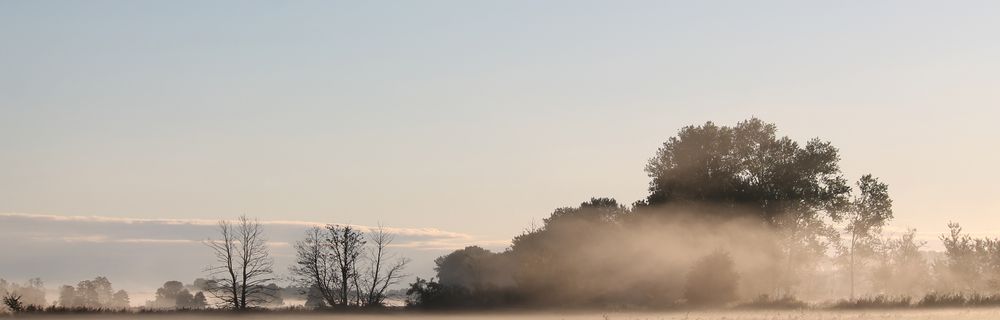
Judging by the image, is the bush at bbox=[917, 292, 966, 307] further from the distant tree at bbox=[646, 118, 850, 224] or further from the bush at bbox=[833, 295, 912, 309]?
the distant tree at bbox=[646, 118, 850, 224]

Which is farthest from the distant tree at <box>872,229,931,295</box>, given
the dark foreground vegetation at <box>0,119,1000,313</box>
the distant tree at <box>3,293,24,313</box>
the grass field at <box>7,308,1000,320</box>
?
the distant tree at <box>3,293,24,313</box>

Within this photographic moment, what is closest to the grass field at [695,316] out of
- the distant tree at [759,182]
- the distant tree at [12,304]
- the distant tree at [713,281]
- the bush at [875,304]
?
the bush at [875,304]

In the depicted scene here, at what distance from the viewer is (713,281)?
267 ft

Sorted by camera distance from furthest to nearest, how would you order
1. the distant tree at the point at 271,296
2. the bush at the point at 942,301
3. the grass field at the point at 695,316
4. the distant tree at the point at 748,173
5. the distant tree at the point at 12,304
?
the distant tree at the point at 748,173 → the distant tree at the point at 271,296 → the bush at the point at 942,301 → the distant tree at the point at 12,304 → the grass field at the point at 695,316

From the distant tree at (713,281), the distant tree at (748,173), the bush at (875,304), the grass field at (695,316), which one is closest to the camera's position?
the grass field at (695,316)

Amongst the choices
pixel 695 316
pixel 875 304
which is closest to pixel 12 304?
pixel 695 316

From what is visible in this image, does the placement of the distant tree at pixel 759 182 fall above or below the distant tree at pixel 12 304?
above

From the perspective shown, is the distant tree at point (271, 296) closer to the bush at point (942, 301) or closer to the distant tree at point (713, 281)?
the distant tree at point (713, 281)

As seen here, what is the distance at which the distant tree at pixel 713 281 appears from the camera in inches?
3182

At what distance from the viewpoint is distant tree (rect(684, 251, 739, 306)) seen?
265ft

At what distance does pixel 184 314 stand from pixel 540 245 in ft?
115

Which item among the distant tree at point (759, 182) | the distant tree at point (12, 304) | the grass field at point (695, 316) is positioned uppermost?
the distant tree at point (759, 182)

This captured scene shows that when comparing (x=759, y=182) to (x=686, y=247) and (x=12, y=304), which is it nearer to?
(x=686, y=247)

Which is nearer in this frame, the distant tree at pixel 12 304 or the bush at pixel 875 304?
the distant tree at pixel 12 304
